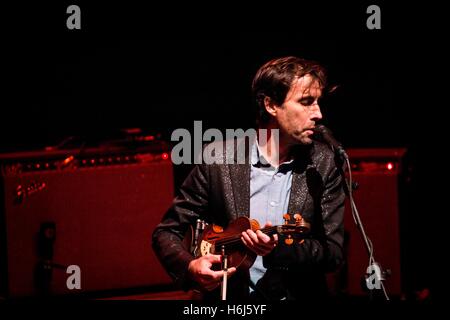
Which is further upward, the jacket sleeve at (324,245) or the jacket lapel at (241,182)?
the jacket lapel at (241,182)

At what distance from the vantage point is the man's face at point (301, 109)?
325cm

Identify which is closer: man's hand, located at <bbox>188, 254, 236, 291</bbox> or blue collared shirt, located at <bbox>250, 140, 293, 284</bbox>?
man's hand, located at <bbox>188, 254, 236, 291</bbox>

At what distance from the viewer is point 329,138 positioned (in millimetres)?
2912

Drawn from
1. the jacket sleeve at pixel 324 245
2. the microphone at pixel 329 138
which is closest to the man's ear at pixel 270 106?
the microphone at pixel 329 138

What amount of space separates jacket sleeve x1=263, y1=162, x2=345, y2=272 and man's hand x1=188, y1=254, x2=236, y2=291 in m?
0.23

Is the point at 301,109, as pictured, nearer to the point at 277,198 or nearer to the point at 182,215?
the point at 277,198

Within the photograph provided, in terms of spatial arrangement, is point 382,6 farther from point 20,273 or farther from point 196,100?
point 20,273

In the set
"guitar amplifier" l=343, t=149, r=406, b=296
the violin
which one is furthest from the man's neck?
"guitar amplifier" l=343, t=149, r=406, b=296

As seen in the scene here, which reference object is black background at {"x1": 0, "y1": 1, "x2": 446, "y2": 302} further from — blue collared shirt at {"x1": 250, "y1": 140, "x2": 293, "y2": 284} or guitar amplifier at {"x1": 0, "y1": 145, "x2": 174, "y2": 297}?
blue collared shirt at {"x1": 250, "y1": 140, "x2": 293, "y2": 284}

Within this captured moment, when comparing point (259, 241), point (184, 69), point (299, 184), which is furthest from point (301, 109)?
point (184, 69)

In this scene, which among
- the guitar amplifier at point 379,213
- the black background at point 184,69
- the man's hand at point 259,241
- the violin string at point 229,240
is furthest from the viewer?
the black background at point 184,69

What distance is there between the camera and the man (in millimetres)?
3057

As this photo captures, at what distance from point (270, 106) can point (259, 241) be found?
34.1 inches

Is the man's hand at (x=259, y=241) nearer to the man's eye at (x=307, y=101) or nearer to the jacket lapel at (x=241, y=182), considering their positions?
the jacket lapel at (x=241, y=182)
